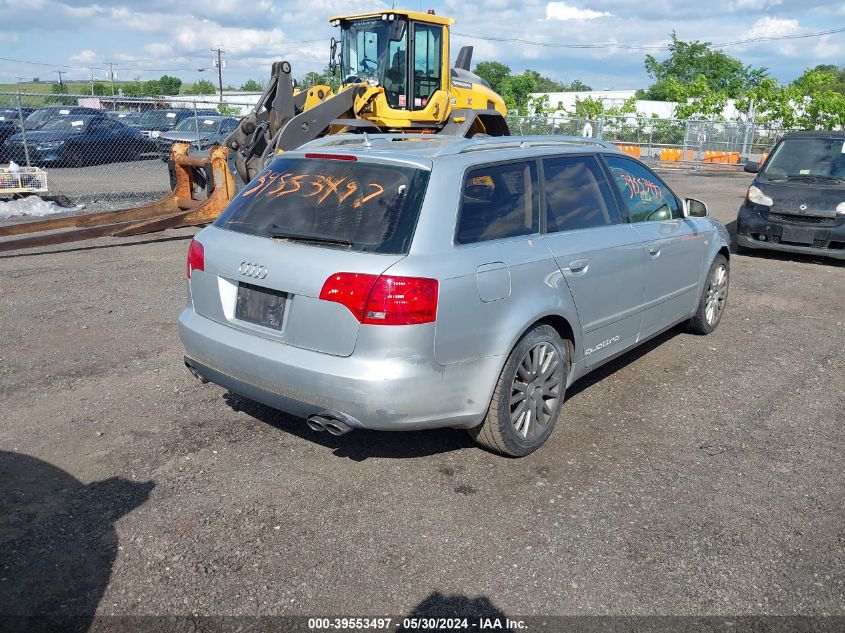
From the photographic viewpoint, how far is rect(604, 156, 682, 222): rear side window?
5289 mm

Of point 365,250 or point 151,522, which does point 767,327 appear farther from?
point 151,522

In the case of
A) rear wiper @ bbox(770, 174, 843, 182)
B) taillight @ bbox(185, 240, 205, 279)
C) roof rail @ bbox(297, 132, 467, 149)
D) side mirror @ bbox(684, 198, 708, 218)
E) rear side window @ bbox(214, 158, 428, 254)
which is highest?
roof rail @ bbox(297, 132, 467, 149)

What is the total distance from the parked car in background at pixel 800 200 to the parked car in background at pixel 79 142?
17570 mm

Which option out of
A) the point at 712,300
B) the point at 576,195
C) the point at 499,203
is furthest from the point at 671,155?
the point at 499,203

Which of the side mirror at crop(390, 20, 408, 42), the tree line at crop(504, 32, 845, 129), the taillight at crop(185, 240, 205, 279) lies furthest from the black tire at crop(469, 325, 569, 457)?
the tree line at crop(504, 32, 845, 129)

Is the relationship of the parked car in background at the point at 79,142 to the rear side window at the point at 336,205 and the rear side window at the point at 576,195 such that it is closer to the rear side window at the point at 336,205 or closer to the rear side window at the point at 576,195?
the rear side window at the point at 336,205

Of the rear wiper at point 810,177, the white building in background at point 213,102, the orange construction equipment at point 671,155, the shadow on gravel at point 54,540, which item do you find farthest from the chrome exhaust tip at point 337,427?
the orange construction equipment at point 671,155

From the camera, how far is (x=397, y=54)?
12.8 m

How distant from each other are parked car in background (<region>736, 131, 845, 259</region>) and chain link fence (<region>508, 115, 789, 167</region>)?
20491mm

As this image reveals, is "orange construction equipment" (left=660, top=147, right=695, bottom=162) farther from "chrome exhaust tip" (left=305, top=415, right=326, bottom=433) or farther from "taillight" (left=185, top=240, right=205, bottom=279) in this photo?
"chrome exhaust tip" (left=305, top=415, right=326, bottom=433)

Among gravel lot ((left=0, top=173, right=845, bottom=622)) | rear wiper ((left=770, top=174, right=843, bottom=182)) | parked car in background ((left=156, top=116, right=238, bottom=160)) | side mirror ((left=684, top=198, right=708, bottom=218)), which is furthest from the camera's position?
parked car in background ((left=156, top=116, right=238, bottom=160))

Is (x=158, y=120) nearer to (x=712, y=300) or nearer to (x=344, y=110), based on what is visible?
(x=344, y=110)

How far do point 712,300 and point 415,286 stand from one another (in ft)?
13.6

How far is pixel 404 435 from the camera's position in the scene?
4.59 meters
